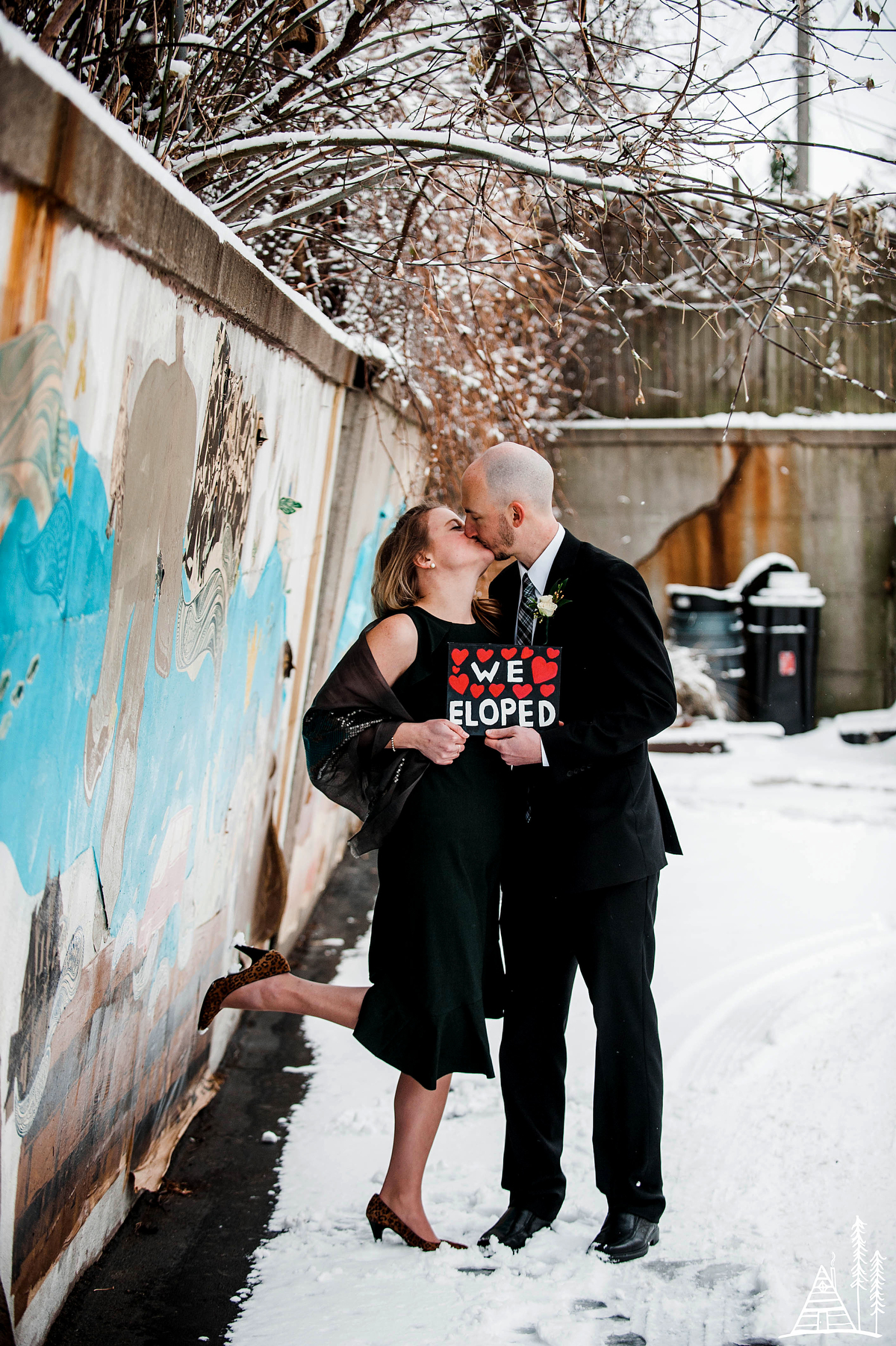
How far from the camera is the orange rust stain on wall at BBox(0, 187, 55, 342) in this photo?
Answer: 150 centimetres

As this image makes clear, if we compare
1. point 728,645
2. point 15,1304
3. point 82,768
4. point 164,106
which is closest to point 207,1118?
point 15,1304

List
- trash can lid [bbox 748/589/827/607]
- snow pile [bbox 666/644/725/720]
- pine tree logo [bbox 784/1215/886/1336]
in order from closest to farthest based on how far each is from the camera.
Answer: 1. pine tree logo [bbox 784/1215/886/1336]
2. trash can lid [bbox 748/589/827/607]
3. snow pile [bbox 666/644/725/720]

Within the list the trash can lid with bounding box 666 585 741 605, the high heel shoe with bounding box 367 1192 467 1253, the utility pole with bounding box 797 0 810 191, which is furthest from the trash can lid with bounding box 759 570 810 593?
the high heel shoe with bounding box 367 1192 467 1253

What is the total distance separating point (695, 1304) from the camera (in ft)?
7.74

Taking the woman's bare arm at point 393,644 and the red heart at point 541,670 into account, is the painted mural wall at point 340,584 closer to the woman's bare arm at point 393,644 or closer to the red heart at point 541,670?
the woman's bare arm at point 393,644

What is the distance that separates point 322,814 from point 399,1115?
3.00 metres

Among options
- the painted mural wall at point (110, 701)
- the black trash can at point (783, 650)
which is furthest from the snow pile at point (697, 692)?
the painted mural wall at point (110, 701)

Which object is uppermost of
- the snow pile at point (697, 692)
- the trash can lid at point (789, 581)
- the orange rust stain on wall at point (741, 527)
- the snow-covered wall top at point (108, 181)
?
the orange rust stain on wall at point (741, 527)

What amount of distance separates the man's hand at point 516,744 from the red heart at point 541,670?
123 mm

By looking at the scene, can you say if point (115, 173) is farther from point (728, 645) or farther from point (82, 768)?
point (728, 645)

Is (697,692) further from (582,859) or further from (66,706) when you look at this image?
(66,706)

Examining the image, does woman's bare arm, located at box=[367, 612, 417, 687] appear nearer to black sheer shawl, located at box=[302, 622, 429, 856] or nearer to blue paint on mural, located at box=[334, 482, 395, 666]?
black sheer shawl, located at box=[302, 622, 429, 856]

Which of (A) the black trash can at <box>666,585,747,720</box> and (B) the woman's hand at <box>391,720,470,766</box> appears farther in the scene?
(A) the black trash can at <box>666,585,747,720</box>

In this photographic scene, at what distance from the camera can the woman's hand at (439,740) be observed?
2.49 m
